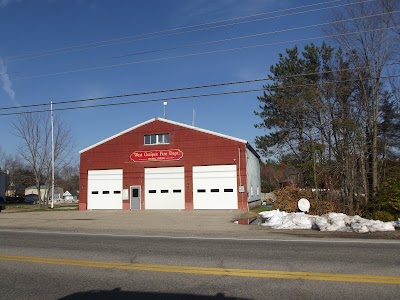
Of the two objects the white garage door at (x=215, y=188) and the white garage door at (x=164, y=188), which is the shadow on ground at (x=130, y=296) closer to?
the white garage door at (x=215, y=188)

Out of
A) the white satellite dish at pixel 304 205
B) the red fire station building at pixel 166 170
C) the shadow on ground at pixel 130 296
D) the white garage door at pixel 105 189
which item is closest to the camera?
the shadow on ground at pixel 130 296

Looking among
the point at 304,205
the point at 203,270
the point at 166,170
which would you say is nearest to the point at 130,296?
the point at 203,270

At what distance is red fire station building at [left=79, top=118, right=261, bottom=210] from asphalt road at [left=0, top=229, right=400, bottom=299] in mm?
20296

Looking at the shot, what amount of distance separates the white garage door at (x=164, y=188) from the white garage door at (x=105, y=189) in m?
2.73

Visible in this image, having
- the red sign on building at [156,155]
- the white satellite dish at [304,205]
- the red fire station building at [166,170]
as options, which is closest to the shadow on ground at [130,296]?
the white satellite dish at [304,205]

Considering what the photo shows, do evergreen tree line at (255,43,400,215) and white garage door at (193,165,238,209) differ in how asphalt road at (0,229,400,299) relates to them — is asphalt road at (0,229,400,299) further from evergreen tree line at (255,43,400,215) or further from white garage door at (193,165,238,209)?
white garage door at (193,165,238,209)

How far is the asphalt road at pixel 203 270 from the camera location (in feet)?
19.3

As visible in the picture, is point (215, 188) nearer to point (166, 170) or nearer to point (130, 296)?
point (166, 170)

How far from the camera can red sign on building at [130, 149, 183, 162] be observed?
3303 cm

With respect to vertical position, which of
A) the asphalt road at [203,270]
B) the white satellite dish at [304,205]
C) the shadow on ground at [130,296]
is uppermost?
the white satellite dish at [304,205]

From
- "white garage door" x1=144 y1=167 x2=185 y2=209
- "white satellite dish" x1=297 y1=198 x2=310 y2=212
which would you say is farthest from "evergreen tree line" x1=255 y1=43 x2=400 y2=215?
"white garage door" x1=144 y1=167 x2=185 y2=209

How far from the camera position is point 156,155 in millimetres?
33562

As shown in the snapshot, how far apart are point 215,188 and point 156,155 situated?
6.00 m

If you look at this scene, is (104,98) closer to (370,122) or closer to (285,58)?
(370,122)
